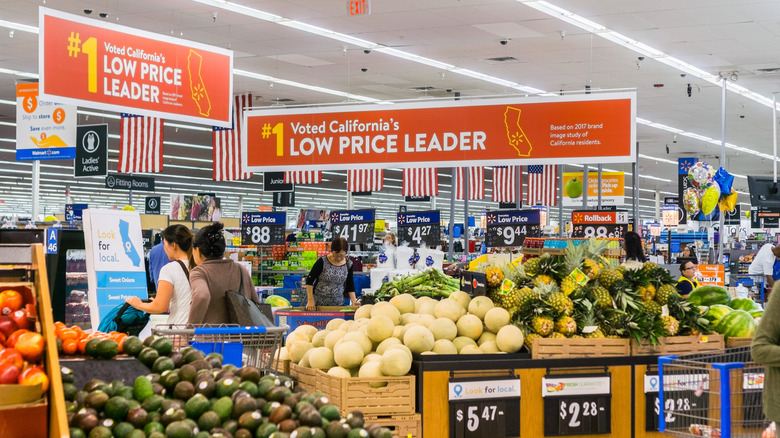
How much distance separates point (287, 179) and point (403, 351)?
40.9 ft

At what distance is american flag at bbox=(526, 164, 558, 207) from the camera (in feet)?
65.5

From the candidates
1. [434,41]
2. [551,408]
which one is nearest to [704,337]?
[551,408]

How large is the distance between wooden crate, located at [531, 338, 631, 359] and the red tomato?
291 cm

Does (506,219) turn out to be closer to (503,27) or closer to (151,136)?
(503,27)

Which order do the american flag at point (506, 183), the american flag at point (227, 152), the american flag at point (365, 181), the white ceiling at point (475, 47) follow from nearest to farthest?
1. the white ceiling at point (475, 47)
2. the american flag at point (227, 152)
3. the american flag at point (365, 181)
4. the american flag at point (506, 183)

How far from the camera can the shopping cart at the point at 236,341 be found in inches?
155

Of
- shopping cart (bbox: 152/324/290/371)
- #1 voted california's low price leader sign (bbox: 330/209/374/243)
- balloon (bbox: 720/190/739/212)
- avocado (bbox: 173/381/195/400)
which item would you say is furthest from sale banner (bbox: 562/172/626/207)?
avocado (bbox: 173/381/195/400)

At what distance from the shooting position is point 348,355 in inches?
173

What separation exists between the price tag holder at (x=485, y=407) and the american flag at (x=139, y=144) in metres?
9.98

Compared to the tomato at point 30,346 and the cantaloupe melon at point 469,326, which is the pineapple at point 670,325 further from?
the tomato at point 30,346

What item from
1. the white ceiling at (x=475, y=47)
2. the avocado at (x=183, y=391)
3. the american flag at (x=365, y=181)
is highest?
the white ceiling at (x=475, y=47)

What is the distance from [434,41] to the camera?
39.3 feet

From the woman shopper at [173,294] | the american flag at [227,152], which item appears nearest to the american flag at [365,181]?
the american flag at [227,152]

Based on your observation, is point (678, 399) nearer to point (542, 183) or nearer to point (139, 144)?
point (139, 144)
